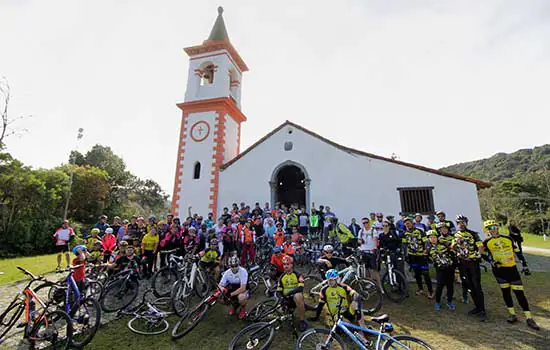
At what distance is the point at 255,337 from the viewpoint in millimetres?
4922

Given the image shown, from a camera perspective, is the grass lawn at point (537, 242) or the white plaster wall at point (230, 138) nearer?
the white plaster wall at point (230, 138)

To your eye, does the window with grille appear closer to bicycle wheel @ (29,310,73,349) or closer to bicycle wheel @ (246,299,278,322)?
bicycle wheel @ (246,299,278,322)

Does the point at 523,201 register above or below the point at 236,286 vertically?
above

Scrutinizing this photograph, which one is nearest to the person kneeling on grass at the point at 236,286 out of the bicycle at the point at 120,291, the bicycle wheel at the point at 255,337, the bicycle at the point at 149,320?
the bicycle wheel at the point at 255,337

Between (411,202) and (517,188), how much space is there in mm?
36047

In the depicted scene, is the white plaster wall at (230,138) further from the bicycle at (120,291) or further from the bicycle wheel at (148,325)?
the bicycle wheel at (148,325)

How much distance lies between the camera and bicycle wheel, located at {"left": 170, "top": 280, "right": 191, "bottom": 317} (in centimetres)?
635

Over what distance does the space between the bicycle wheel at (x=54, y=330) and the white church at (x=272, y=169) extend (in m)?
11.3

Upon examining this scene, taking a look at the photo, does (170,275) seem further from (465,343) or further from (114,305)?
(465,343)

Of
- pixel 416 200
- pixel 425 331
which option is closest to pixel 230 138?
pixel 416 200

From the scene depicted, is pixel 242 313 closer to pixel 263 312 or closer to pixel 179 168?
pixel 263 312

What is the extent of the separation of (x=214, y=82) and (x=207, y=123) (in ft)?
9.99

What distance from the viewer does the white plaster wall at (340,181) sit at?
13.2 metres

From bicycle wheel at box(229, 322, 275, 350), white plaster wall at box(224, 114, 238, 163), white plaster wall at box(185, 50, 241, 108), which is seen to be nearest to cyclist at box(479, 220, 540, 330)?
bicycle wheel at box(229, 322, 275, 350)
